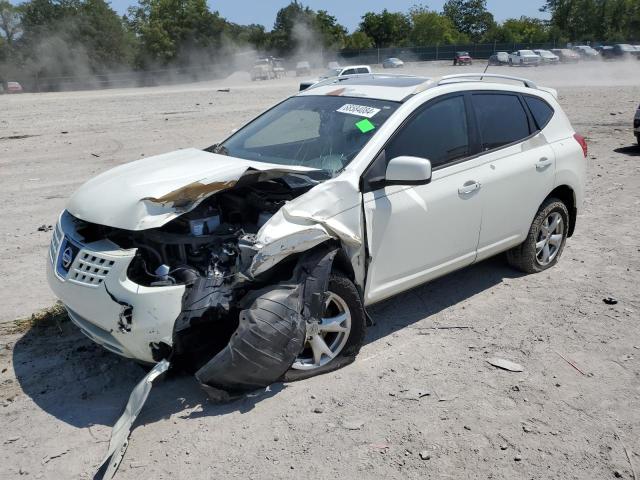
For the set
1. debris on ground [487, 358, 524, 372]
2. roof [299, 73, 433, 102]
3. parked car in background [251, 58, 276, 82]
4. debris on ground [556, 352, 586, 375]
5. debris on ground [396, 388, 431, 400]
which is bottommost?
parked car in background [251, 58, 276, 82]

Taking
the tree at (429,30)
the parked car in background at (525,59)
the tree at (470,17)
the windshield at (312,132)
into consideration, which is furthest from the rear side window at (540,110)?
the tree at (470,17)

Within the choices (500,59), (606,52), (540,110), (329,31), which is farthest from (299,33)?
(540,110)

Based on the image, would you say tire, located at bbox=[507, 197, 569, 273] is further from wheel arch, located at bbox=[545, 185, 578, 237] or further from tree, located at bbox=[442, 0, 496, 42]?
tree, located at bbox=[442, 0, 496, 42]

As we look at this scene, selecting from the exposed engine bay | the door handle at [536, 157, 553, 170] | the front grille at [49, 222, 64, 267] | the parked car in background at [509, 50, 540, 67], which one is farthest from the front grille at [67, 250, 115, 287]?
the parked car in background at [509, 50, 540, 67]

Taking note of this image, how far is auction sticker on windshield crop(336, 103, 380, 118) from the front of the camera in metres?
4.39

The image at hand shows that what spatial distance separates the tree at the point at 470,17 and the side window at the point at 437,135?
4162 inches

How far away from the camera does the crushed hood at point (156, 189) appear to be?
353cm

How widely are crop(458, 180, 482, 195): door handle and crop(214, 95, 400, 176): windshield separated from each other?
80cm

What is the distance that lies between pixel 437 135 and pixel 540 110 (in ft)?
5.15

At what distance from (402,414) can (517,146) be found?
2674 millimetres

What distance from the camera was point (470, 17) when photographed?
10381 cm

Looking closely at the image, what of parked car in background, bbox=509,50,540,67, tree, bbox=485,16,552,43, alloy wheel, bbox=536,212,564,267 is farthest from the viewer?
tree, bbox=485,16,552,43

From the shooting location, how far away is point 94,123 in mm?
17891

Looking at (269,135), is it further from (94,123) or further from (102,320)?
(94,123)
